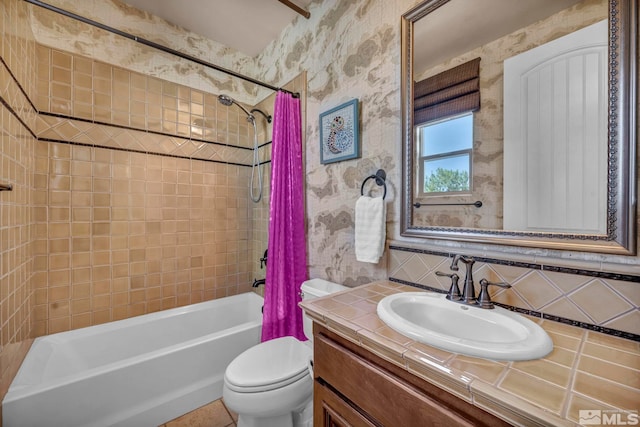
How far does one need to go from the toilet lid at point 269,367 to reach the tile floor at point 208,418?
0.54 metres

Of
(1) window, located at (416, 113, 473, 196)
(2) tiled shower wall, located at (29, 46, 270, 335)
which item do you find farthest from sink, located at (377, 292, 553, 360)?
(2) tiled shower wall, located at (29, 46, 270, 335)

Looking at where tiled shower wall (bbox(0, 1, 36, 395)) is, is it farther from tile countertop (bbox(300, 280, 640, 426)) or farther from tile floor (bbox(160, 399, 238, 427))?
tile countertop (bbox(300, 280, 640, 426))

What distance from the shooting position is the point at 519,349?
58cm

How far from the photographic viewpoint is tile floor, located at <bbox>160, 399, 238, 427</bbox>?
57.2 inches

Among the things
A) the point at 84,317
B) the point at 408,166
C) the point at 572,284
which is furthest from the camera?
the point at 84,317

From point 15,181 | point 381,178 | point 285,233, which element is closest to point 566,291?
point 381,178

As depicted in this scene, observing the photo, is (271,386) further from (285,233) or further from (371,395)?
(285,233)

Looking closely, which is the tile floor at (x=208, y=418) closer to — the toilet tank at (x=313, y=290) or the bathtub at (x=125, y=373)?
the bathtub at (x=125, y=373)

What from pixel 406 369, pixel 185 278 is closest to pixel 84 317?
pixel 185 278

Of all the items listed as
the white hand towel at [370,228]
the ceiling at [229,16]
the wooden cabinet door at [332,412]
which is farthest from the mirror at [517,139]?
the ceiling at [229,16]

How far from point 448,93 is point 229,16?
1.80m

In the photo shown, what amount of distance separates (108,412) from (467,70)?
235 cm

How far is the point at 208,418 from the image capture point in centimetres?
150

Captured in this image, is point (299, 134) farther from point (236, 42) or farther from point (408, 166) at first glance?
point (236, 42)
